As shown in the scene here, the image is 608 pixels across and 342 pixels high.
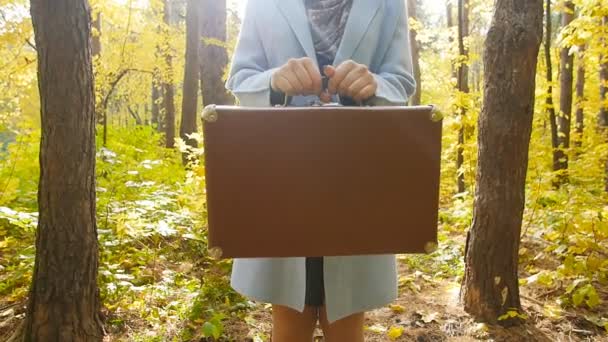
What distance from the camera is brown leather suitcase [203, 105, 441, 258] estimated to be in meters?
0.85

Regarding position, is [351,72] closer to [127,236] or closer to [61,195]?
[61,195]

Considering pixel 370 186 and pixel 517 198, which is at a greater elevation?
pixel 370 186

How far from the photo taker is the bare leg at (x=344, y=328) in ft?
4.08

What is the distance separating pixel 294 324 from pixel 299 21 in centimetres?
82

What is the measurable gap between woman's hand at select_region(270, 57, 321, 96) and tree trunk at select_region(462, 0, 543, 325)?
216 cm

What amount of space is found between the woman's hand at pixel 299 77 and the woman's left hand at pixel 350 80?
0.03m

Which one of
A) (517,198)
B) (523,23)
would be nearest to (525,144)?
(517,198)

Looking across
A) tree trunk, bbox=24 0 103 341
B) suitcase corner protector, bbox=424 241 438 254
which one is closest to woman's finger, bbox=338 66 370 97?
suitcase corner protector, bbox=424 241 438 254

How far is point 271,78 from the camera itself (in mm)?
1033

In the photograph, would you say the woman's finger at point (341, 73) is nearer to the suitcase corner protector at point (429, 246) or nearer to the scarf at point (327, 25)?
the scarf at point (327, 25)

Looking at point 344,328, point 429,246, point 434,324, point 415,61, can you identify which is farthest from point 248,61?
point 415,61

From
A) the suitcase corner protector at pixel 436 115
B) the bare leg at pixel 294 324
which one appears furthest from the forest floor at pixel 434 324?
the suitcase corner protector at pixel 436 115

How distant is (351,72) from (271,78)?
0.18 metres

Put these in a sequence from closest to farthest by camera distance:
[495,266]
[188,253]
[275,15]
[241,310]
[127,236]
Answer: [275,15] < [495,266] < [241,310] < [127,236] < [188,253]
